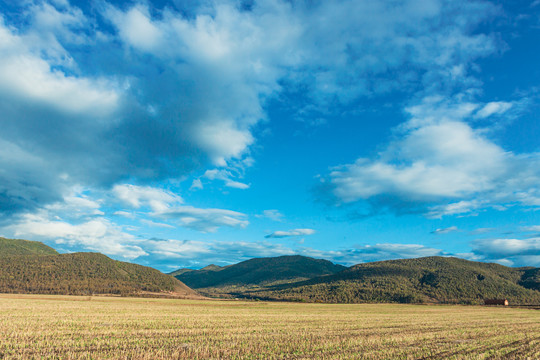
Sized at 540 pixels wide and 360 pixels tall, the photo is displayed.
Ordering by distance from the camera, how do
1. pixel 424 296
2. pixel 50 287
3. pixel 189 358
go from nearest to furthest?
1. pixel 189 358
2. pixel 424 296
3. pixel 50 287

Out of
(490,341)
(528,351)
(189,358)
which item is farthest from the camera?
(490,341)

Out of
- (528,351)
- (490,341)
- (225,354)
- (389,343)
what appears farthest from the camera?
(490,341)

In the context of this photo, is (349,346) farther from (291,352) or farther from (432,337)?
(432,337)

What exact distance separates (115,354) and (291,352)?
9649 millimetres

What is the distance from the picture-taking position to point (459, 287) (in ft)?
595

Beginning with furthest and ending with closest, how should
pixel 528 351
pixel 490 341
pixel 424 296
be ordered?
pixel 424 296 → pixel 490 341 → pixel 528 351

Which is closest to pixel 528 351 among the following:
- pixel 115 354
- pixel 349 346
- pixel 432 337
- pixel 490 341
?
pixel 490 341

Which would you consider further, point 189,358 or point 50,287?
point 50,287

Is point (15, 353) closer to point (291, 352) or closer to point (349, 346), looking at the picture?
point (291, 352)

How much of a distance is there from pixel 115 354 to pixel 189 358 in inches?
161

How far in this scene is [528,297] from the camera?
177m

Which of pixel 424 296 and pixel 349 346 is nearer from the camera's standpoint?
pixel 349 346

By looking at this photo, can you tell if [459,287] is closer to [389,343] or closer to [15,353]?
[389,343]

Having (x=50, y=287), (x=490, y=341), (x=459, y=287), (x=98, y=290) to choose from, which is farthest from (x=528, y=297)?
(x=50, y=287)
